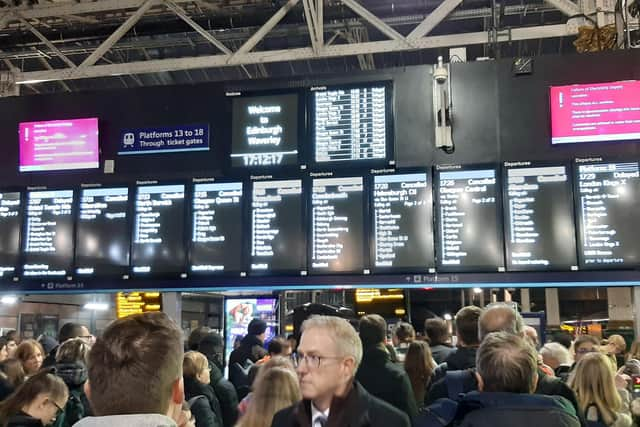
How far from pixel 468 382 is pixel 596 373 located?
1300 millimetres

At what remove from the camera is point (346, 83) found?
20.7 feet

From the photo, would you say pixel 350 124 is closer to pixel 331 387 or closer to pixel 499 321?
pixel 499 321

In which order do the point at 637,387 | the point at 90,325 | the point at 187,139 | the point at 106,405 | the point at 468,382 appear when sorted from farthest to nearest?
the point at 90,325
the point at 187,139
the point at 637,387
the point at 468,382
the point at 106,405

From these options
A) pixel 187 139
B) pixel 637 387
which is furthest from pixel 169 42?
pixel 637 387

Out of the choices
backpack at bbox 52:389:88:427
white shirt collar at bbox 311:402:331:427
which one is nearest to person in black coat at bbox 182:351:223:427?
backpack at bbox 52:389:88:427

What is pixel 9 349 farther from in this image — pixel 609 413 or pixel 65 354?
pixel 609 413

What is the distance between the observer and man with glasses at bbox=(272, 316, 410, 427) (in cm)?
248

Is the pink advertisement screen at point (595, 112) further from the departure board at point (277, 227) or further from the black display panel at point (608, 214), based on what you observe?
the departure board at point (277, 227)

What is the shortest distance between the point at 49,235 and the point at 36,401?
3646 mm

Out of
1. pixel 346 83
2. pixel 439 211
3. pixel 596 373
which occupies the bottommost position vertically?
pixel 596 373

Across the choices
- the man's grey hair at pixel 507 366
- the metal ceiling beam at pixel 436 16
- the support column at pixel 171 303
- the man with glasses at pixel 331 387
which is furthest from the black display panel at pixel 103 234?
the support column at pixel 171 303

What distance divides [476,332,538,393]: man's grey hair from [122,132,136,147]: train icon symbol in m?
5.18

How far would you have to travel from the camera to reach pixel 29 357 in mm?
5273

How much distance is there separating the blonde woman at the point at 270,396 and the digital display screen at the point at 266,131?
10.6 ft
